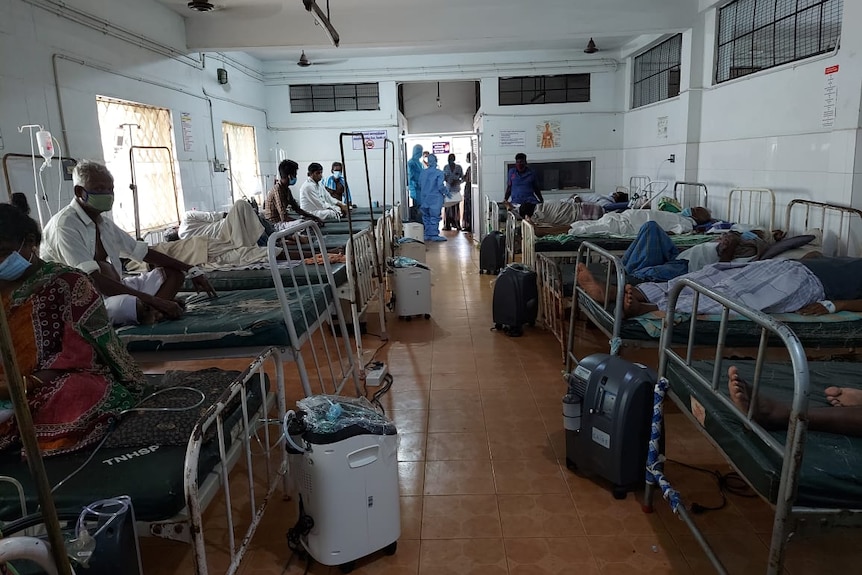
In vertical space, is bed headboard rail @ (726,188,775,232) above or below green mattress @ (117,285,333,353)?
above

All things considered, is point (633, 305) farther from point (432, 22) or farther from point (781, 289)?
point (432, 22)

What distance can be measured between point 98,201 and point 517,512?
304 cm

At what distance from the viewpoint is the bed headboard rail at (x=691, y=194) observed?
7072 millimetres

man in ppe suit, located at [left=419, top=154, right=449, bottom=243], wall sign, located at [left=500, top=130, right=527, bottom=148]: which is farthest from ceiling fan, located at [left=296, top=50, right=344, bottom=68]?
wall sign, located at [left=500, top=130, right=527, bottom=148]

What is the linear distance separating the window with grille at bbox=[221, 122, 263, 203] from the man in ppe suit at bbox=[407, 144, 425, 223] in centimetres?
336

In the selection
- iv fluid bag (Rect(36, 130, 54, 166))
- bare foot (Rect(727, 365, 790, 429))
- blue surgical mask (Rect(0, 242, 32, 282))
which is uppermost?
iv fluid bag (Rect(36, 130, 54, 166))

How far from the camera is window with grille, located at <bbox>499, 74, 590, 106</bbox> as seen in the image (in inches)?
412

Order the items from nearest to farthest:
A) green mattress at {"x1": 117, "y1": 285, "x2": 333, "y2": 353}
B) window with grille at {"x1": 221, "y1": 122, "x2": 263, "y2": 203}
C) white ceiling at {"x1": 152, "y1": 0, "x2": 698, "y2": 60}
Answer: green mattress at {"x1": 117, "y1": 285, "x2": 333, "y2": 353} → white ceiling at {"x1": 152, "y1": 0, "x2": 698, "y2": 60} → window with grille at {"x1": 221, "y1": 122, "x2": 263, "y2": 203}

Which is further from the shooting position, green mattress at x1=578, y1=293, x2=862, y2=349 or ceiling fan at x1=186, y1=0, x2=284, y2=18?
ceiling fan at x1=186, y1=0, x2=284, y2=18

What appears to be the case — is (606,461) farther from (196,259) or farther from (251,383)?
(196,259)

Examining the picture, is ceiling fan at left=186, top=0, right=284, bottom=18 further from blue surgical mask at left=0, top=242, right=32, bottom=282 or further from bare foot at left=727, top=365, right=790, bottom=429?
bare foot at left=727, top=365, right=790, bottom=429

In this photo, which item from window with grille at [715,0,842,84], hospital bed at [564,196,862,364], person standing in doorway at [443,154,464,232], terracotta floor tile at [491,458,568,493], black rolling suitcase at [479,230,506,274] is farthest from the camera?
person standing in doorway at [443,154,464,232]

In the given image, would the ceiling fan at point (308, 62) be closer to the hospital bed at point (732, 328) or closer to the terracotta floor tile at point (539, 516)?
the hospital bed at point (732, 328)

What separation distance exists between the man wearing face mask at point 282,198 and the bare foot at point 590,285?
3363 mm
